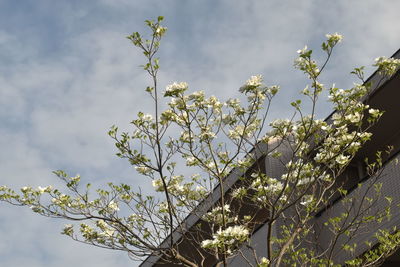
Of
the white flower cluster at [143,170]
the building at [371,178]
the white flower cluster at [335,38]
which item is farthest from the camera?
the building at [371,178]

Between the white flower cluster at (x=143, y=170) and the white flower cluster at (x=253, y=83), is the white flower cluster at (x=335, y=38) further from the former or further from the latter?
the white flower cluster at (x=143, y=170)

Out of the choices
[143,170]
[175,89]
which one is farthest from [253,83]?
[143,170]

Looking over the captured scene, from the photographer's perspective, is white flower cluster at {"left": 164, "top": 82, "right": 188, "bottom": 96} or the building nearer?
white flower cluster at {"left": 164, "top": 82, "right": 188, "bottom": 96}

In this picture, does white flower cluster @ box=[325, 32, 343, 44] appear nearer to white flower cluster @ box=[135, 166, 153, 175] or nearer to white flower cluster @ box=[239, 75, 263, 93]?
white flower cluster @ box=[239, 75, 263, 93]

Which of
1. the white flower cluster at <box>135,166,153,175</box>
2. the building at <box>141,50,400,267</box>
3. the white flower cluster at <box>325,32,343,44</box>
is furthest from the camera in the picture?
the building at <box>141,50,400,267</box>

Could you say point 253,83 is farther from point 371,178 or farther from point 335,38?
point 371,178

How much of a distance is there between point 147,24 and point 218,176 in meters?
1.97

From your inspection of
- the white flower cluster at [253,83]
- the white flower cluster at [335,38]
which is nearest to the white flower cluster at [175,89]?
the white flower cluster at [253,83]

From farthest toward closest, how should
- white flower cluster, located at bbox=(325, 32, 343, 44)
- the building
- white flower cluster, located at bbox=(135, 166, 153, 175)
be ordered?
the building → white flower cluster, located at bbox=(135, 166, 153, 175) → white flower cluster, located at bbox=(325, 32, 343, 44)

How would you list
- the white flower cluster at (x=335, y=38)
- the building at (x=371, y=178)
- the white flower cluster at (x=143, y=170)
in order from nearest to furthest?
1. the white flower cluster at (x=335, y=38)
2. the white flower cluster at (x=143, y=170)
3. the building at (x=371, y=178)

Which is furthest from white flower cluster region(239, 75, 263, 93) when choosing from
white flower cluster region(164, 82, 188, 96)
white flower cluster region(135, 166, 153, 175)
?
white flower cluster region(135, 166, 153, 175)

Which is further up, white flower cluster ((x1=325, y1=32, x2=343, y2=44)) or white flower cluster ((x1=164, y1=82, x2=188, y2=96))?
white flower cluster ((x1=164, y1=82, x2=188, y2=96))

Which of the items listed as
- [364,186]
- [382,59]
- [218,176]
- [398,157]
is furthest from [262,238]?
[382,59]

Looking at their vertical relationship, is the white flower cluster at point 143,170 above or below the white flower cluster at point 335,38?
above
